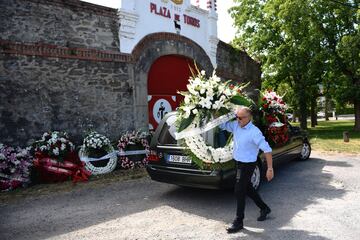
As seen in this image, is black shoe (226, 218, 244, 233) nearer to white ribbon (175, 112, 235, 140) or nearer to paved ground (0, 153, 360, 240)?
paved ground (0, 153, 360, 240)

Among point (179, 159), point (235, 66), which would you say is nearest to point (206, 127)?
point (179, 159)

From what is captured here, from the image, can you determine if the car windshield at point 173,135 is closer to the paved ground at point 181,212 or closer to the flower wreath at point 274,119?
the paved ground at point 181,212

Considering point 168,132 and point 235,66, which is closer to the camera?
point 168,132

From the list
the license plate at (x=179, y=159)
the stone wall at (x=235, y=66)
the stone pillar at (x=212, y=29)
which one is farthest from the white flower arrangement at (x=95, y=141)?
the stone wall at (x=235, y=66)

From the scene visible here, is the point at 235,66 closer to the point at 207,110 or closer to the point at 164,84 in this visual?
the point at 164,84

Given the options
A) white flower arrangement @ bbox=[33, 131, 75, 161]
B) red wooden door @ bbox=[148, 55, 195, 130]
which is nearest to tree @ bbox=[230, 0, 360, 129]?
red wooden door @ bbox=[148, 55, 195, 130]

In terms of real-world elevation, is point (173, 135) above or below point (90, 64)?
below

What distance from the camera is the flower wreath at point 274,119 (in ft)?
21.8

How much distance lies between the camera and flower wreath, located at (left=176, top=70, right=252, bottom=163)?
16.7ft

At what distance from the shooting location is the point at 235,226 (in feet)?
13.6

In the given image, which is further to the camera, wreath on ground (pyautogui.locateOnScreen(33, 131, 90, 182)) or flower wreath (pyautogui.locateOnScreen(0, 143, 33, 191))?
wreath on ground (pyautogui.locateOnScreen(33, 131, 90, 182))

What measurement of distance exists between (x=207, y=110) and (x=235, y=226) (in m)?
1.96

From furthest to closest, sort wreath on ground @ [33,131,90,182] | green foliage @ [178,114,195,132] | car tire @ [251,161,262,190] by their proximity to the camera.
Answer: wreath on ground @ [33,131,90,182]
car tire @ [251,161,262,190]
green foliage @ [178,114,195,132]

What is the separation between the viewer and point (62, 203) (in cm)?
586
